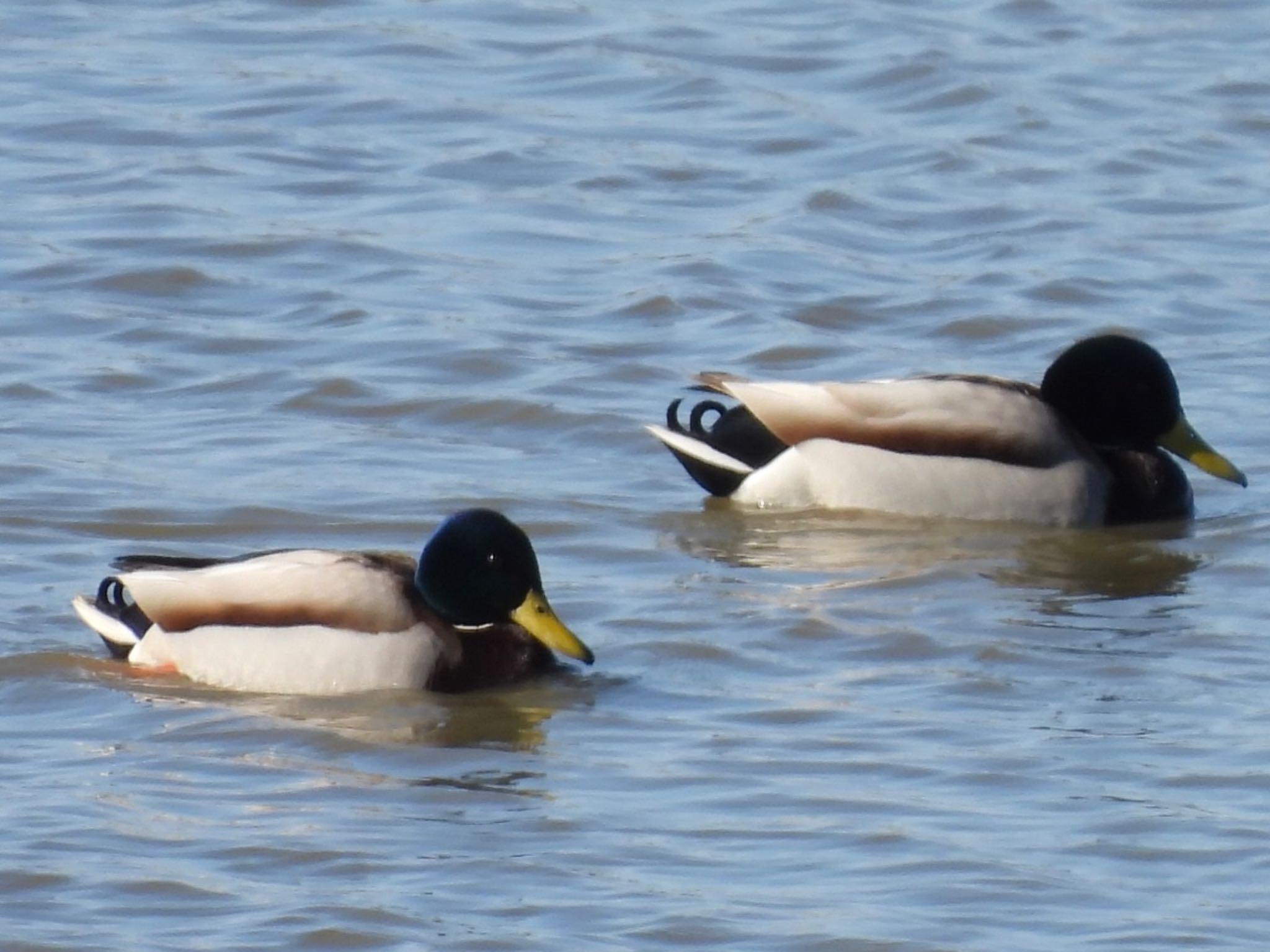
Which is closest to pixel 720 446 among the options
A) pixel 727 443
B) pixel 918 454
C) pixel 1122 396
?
pixel 727 443

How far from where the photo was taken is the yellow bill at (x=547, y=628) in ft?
30.4

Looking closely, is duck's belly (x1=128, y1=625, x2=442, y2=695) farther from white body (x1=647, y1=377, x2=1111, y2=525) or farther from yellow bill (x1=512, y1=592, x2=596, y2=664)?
white body (x1=647, y1=377, x2=1111, y2=525)

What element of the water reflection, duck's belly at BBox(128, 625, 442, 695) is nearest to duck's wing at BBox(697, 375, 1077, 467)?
the water reflection

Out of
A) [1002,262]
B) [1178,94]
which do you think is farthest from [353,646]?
[1178,94]

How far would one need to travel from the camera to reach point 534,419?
12.6 meters

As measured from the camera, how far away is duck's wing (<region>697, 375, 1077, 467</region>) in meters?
11.8

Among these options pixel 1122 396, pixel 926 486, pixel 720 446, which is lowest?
pixel 926 486

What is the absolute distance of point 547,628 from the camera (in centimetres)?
937

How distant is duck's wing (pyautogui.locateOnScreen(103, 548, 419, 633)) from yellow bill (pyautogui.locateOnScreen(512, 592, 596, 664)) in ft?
1.03

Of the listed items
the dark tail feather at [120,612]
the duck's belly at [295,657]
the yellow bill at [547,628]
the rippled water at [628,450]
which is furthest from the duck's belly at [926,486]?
the dark tail feather at [120,612]

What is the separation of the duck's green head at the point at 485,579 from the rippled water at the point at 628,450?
23cm

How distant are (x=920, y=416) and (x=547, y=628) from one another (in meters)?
2.90

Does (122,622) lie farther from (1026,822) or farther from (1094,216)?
(1094,216)

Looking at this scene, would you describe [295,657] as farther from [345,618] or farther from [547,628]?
[547,628]
